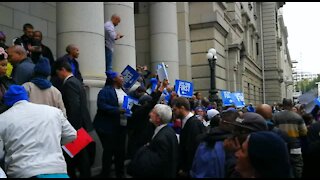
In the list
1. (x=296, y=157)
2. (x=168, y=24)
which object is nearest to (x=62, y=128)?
(x=296, y=157)

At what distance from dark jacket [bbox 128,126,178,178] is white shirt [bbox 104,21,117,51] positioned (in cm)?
529

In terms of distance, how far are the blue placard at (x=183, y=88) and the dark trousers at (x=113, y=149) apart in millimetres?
3359

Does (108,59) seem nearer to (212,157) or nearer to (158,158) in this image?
(158,158)

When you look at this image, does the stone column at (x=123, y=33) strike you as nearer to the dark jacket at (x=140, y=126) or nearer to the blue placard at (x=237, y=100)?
the dark jacket at (x=140, y=126)

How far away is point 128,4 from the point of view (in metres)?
10.8

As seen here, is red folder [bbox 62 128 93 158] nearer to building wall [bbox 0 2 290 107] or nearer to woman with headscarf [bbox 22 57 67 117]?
woman with headscarf [bbox 22 57 67 117]

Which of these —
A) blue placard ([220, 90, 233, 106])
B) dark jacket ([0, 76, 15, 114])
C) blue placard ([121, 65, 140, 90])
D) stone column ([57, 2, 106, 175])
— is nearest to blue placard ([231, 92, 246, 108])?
blue placard ([220, 90, 233, 106])

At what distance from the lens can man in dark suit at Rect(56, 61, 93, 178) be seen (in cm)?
549

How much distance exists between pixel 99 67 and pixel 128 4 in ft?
10.1

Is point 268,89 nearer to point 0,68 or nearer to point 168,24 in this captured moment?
point 168,24

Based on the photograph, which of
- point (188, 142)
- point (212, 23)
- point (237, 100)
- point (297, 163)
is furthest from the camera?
point (212, 23)

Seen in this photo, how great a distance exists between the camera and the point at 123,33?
10859mm

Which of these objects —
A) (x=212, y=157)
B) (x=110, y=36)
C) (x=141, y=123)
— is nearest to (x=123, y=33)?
(x=110, y=36)

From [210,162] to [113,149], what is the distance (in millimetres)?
3124
